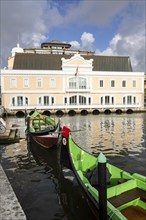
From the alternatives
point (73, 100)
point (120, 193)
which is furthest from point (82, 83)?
point (120, 193)

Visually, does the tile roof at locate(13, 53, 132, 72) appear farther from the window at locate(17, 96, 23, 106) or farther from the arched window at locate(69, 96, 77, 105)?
the arched window at locate(69, 96, 77, 105)

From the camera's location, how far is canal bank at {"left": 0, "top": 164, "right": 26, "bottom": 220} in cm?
568

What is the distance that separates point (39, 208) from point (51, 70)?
43.7m

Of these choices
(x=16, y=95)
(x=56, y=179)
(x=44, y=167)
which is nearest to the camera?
(x=56, y=179)

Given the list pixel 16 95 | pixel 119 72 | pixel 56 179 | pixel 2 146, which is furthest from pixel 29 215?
pixel 119 72

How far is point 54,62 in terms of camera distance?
5241 cm

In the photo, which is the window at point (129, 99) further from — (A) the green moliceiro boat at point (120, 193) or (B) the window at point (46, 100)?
(A) the green moliceiro boat at point (120, 193)

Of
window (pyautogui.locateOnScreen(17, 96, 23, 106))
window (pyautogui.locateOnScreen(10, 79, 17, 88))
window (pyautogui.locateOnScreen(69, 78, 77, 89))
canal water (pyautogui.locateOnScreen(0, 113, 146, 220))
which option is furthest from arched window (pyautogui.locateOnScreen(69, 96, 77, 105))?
canal water (pyautogui.locateOnScreen(0, 113, 146, 220))

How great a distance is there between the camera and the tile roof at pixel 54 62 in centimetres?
5112

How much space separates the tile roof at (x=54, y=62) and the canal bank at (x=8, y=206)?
45324 millimetres

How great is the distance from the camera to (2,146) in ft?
54.5

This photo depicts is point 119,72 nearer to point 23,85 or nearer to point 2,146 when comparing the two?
point 23,85

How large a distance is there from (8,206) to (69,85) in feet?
148

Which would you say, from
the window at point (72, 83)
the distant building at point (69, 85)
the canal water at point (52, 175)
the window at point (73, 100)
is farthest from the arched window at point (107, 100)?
the canal water at point (52, 175)
